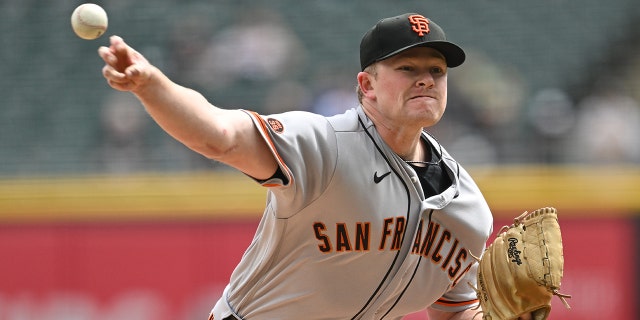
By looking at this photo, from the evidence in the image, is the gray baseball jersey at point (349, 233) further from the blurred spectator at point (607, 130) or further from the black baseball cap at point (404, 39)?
the blurred spectator at point (607, 130)

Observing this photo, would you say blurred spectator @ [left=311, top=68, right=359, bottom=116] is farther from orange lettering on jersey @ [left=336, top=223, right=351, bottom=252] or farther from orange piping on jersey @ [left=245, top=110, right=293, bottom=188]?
orange piping on jersey @ [left=245, top=110, right=293, bottom=188]

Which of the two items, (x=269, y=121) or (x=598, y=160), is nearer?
(x=269, y=121)

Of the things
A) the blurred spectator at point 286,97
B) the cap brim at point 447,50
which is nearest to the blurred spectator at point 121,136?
the blurred spectator at point 286,97

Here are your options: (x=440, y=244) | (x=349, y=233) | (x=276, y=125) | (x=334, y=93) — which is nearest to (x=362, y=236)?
(x=349, y=233)

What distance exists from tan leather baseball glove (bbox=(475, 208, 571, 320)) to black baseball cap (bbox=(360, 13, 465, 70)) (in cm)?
66

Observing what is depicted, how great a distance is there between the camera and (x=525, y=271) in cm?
335

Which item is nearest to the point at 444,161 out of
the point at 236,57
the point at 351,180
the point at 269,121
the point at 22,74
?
the point at 351,180

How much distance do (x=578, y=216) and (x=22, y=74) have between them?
5115 mm

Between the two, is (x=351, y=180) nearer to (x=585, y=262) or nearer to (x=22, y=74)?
(x=585, y=262)

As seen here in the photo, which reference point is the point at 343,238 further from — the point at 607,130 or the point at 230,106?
the point at 230,106

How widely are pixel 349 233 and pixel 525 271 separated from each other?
1.96ft

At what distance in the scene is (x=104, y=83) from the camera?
9.22 metres

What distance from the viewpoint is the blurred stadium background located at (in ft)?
23.8

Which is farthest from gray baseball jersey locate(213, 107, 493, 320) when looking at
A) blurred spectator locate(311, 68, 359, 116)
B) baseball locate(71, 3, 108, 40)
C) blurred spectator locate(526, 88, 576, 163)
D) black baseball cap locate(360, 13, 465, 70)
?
blurred spectator locate(311, 68, 359, 116)
